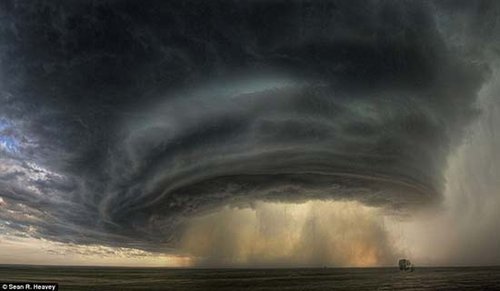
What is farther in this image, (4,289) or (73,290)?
(73,290)

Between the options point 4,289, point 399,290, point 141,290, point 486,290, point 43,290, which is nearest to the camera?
point 4,289

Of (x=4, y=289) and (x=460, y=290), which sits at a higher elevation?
(x=4, y=289)

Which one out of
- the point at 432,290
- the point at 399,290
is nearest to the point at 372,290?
the point at 399,290

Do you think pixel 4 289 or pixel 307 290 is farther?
pixel 307 290

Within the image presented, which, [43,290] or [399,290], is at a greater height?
[43,290]

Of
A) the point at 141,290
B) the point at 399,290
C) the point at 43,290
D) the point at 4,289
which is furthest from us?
the point at 141,290

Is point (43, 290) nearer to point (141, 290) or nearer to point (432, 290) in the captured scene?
point (141, 290)

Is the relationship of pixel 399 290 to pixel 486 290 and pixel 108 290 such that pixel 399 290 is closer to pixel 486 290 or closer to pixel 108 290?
pixel 486 290

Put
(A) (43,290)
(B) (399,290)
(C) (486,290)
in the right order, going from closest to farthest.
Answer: (A) (43,290)
(C) (486,290)
(B) (399,290)

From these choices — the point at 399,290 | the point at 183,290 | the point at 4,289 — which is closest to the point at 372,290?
the point at 399,290
